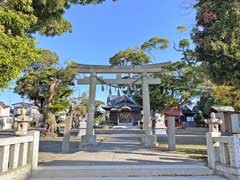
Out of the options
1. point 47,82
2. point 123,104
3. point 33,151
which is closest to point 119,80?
point 33,151

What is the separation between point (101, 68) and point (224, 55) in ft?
17.9

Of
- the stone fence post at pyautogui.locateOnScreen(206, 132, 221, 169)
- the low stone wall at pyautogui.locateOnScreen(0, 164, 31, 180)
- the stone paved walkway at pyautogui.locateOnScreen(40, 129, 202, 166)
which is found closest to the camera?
the low stone wall at pyautogui.locateOnScreen(0, 164, 31, 180)

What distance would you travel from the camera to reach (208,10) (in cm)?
632

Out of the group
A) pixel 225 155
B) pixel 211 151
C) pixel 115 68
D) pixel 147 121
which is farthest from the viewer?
pixel 115 68

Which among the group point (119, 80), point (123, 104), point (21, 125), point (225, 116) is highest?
point (123, 104)

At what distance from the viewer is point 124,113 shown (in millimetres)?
33219

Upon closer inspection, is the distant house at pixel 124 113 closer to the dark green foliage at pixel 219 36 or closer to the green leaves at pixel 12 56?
the dark green foliage at pixel 219 36

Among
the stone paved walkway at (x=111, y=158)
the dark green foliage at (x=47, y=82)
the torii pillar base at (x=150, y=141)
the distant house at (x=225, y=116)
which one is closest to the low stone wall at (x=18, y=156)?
the stone paved walkway at (x=111, y=158)

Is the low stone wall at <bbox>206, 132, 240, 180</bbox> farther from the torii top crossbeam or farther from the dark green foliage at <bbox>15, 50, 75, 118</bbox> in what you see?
the dark green foliage at <bbox>15, 50, 75, 118</bbox>

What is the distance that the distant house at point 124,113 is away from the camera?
32.6 metres

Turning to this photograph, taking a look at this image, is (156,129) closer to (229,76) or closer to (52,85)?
(52,85)

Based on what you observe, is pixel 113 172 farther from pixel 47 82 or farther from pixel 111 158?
pixel 47 82

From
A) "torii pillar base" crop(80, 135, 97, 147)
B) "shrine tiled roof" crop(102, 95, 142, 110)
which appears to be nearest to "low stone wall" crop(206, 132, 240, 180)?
"torii pillar base" crop(80, 135, 97, 147)

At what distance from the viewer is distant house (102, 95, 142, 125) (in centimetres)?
3256
